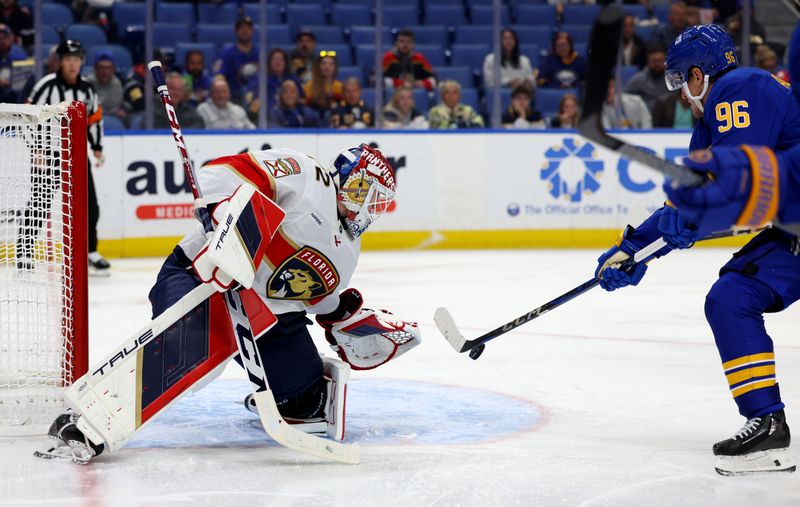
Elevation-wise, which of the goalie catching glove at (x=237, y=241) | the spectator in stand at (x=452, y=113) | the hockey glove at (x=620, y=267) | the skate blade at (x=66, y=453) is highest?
the goalie catching glove at (x=237, y=241)

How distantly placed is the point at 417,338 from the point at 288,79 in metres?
4.46

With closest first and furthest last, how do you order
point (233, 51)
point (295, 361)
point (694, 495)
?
1. point (694, 495)
2. point (295, 361)
3. point (233, 51)

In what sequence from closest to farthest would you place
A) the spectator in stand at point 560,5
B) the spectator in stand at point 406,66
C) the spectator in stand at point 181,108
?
the spectator in stand at point 181,108 → the spectator in stand at point 406,66 → the spectator in stand at point 560,5

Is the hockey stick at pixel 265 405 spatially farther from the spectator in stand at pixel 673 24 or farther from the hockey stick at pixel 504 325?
the spectator in stand at pixel 673 24

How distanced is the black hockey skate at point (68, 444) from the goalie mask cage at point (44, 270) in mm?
224

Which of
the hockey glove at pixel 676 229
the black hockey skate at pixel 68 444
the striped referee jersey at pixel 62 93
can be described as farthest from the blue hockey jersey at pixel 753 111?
the striped referee jersey at pixel 62 93

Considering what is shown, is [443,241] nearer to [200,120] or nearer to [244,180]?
[200,120]

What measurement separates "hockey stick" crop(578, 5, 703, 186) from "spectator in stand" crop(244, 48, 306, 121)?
549 cm

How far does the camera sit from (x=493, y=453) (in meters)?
2.72

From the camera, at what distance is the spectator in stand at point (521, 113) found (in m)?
7.62

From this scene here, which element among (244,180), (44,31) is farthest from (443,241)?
(244,180)

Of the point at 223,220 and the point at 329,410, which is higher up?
the point at 223,220

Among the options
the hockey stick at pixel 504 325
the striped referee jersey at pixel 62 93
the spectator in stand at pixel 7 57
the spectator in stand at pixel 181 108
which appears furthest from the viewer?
the spectator in stand at pixel 181 108

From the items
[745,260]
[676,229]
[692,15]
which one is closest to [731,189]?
[676,229]
